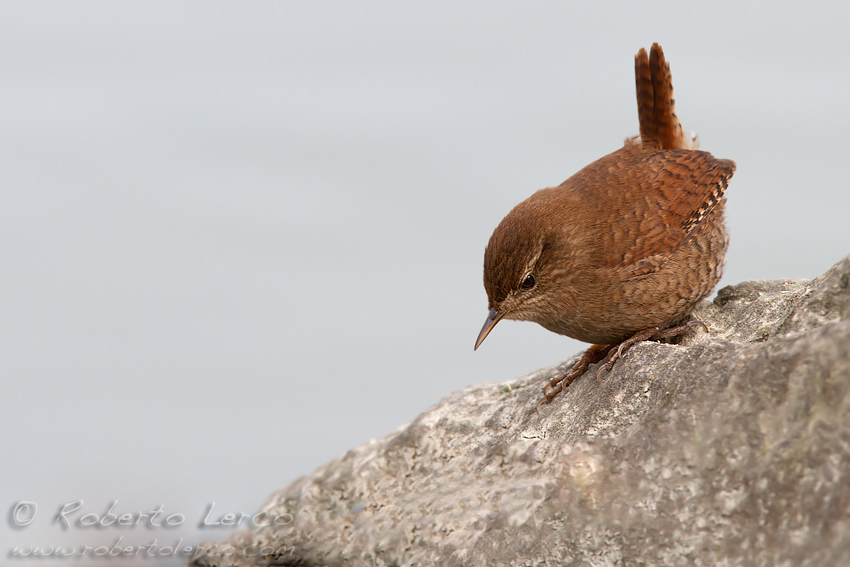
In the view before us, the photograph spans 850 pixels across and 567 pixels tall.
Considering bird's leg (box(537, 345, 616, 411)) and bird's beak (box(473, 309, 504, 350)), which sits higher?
bird's beak (box(473, 309, 504, 350))

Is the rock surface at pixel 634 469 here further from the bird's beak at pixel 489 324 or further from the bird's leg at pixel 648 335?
the bird's beak at pixel 489 324

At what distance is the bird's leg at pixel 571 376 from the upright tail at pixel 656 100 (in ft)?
4.57

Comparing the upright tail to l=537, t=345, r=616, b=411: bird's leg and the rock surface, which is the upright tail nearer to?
the rock surface

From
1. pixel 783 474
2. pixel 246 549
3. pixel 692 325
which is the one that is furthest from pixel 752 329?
pixel 246 549

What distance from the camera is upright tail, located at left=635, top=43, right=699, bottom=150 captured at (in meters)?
4.05

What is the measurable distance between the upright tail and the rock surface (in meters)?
A: 0.97

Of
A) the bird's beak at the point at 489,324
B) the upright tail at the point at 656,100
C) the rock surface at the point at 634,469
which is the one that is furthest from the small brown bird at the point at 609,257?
the upright tail at the point at 656,100

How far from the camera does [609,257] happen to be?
341 centimetres

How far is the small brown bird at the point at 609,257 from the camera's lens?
335cm

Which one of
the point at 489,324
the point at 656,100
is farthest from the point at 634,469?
the point at 656,100

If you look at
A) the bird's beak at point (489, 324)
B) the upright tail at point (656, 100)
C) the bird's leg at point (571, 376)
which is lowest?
the bird's leg at point (571, 376)

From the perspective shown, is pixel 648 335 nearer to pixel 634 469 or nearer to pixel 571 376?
pixel 571 376

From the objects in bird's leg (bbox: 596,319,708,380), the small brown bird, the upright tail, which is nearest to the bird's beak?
the small brown bird

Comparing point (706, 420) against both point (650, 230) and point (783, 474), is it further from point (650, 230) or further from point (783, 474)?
point (650, 230)
